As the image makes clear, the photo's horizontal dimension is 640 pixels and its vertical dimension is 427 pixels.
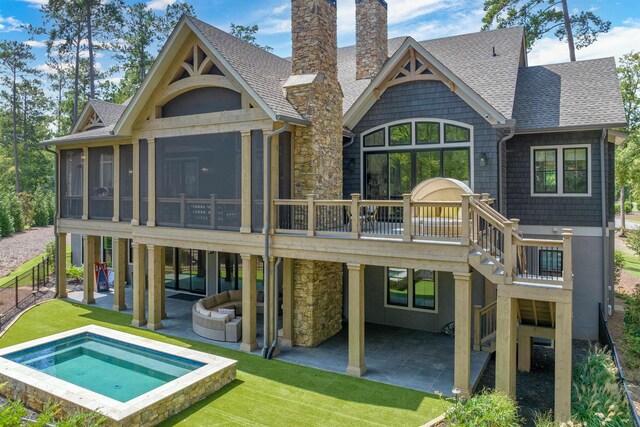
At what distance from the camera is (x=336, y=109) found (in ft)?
43.0

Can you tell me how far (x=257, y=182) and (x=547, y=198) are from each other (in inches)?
347

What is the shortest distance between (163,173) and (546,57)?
24.9 meters

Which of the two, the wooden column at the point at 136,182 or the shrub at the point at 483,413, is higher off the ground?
the wooden column at the point at 136,182

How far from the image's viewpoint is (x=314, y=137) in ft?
39.6

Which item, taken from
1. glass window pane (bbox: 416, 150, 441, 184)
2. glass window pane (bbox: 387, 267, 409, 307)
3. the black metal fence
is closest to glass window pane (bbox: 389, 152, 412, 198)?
glass window pane (bbox: 416, 150, 441, 184)

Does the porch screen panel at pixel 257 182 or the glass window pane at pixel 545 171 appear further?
the glass window pane at pixel 545 171

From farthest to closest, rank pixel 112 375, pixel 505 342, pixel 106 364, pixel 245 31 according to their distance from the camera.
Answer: pixel 245 31 → pixel 106 364 → pixel 112 375 → pixel 505 342

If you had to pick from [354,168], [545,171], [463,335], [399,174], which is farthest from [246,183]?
[545,171]

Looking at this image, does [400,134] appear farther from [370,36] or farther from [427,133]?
[370,36]

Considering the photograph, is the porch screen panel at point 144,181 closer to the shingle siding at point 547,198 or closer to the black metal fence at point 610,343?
the shingle siding at point 547,198

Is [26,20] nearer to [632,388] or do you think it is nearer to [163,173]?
[163,173]

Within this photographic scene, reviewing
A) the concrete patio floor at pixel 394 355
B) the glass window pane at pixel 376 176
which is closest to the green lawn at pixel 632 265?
the concrete patio floor at pixel 394 355

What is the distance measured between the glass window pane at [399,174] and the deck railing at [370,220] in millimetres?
1952

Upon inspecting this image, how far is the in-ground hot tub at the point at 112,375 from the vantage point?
8.05m
